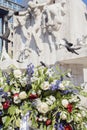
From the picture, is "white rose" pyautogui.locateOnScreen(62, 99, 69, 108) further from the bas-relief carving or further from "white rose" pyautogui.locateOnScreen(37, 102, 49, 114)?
the bas-relief carving

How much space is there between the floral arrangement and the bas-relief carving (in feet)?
16.9

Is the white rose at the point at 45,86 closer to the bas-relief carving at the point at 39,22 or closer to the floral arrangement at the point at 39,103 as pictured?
the floral arrangement at the point at 39,103

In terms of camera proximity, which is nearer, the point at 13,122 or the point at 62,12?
the point at 13,122

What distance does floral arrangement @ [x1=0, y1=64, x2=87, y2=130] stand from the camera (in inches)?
134

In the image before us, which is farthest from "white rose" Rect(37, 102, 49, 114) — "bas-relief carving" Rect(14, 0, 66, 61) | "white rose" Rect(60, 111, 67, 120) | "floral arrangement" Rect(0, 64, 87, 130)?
"bas-relief carving" Rect(14, 0, 66, 61)

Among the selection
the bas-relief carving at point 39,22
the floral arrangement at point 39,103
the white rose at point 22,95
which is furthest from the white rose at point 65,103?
the bas-relief carving at point 39,22

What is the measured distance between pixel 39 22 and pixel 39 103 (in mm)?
6086

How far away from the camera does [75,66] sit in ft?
28.5

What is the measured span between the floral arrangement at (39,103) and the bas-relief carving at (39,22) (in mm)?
5153

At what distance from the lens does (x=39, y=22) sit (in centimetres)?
930

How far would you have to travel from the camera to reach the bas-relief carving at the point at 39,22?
350 inches

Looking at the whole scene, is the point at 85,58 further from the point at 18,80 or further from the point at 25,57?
the point at 18,80

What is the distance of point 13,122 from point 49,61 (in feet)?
17.1

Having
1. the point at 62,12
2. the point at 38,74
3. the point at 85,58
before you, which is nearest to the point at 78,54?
the point at 85,58
